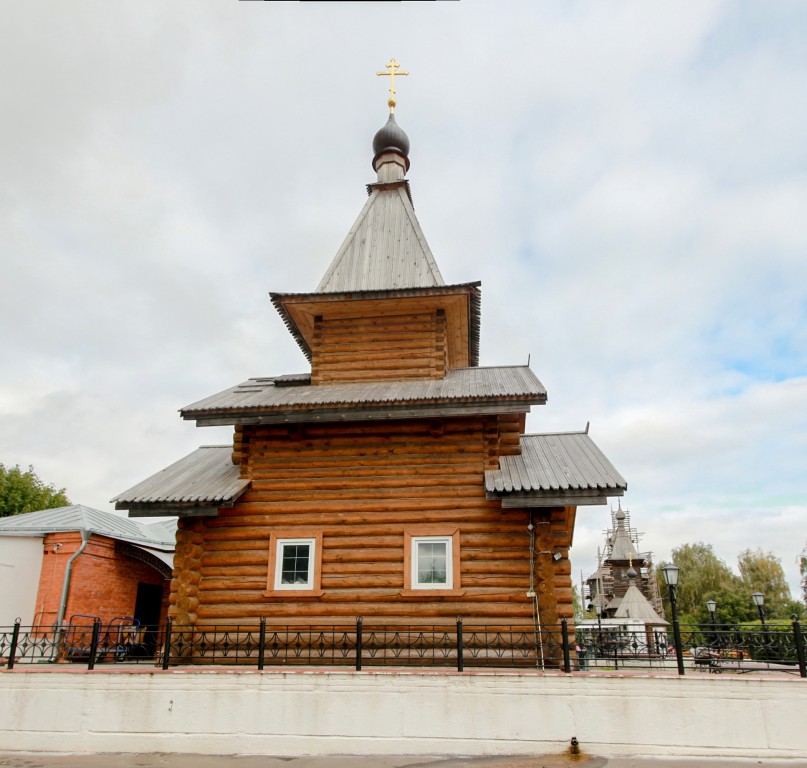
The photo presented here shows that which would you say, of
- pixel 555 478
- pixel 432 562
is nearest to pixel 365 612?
pixel 432 562

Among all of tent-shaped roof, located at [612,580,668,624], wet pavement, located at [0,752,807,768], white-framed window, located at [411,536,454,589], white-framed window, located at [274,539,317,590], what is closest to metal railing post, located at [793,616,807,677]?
wet pavement, located at [0,752,807,768]

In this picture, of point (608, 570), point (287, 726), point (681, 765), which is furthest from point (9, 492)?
point (608, 570)

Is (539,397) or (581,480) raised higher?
(539,397)

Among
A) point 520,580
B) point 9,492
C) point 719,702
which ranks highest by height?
point 9,492

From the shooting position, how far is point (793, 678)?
7812 mm

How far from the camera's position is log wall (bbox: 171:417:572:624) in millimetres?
10383

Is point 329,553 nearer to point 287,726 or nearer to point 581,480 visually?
point 287,726

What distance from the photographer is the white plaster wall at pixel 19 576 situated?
15.0 metres

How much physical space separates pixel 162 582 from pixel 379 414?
11.3 metres

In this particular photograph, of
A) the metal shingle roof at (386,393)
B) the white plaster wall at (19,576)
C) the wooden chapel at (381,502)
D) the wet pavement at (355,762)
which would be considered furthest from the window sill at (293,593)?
the white plaster wall at (19,576)

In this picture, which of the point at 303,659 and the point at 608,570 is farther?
the point at 608,570

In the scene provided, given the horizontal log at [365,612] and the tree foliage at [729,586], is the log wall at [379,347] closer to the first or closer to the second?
the horizontal log at [365,612]

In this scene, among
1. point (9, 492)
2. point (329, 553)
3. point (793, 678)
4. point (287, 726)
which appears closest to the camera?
point (793, 678)

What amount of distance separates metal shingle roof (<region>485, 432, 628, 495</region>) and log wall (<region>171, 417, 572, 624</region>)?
1.85ft
